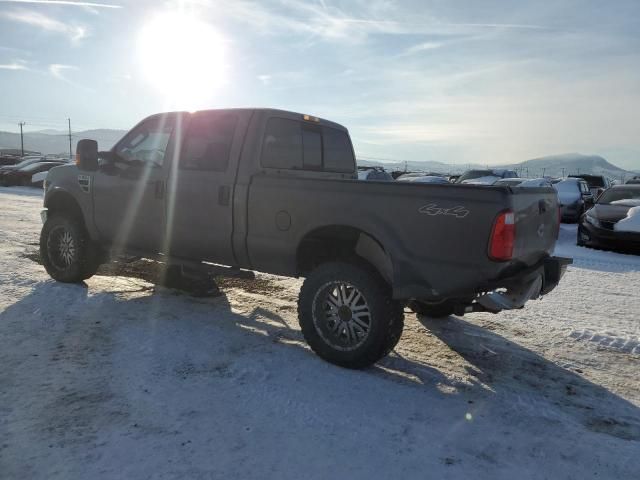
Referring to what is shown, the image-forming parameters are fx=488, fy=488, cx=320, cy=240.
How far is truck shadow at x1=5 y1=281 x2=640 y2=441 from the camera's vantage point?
3.51m

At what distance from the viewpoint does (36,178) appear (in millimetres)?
24578

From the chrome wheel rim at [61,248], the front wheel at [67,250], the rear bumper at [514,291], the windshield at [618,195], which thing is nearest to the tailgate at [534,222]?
the rear bumper at [514,291]

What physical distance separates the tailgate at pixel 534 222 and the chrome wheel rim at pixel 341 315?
1232 millimetres

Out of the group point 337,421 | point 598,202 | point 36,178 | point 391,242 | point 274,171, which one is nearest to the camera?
point 337,421

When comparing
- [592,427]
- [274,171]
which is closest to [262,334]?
[274,171]

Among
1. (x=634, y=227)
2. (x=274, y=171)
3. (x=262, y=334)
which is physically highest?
(x=274, y=171)

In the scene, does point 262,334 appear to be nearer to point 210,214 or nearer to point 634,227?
point 210,214

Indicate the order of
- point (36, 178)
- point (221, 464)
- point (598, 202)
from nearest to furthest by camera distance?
1. point (221, 464)
2. point (598, 202)
3. point (36, 178)

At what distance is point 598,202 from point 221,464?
11669 millimetres

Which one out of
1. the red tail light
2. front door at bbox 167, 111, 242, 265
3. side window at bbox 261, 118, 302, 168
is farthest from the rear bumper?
front door at bbox 167, 111, 242, 265

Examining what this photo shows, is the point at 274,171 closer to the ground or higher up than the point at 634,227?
higher up

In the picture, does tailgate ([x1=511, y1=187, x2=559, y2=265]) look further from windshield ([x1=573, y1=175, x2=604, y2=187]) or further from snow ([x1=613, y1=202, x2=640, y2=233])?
windshield ([x1=573, y1=175, x2=604, y2=187])

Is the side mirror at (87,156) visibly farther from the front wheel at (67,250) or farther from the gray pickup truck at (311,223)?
the front wheel at (67,250)

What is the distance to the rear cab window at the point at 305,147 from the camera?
4648 mm
